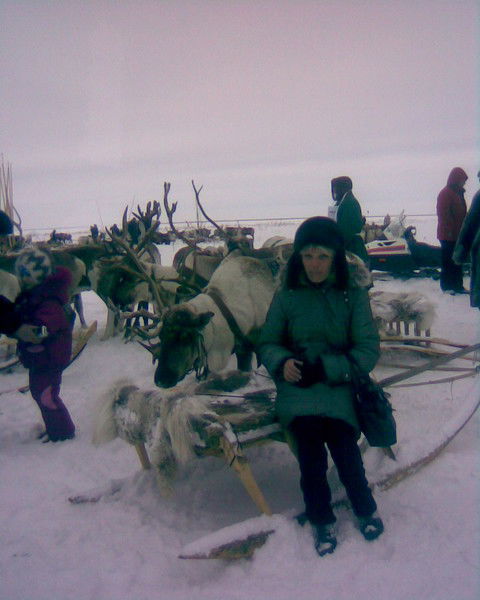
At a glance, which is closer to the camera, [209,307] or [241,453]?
[241,453]

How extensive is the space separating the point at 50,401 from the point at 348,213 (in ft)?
9.29

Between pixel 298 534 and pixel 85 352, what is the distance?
4.54 m

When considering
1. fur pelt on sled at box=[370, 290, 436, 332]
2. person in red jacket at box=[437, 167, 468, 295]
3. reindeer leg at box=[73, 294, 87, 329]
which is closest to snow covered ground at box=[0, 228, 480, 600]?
fur pelt on sled at box=[370, 290, 436, 332]

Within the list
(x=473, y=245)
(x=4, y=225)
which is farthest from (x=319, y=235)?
(x=4, y=225)

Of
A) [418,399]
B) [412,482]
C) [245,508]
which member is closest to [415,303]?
[418,399]

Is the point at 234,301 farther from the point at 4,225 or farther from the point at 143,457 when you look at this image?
the point at 4,225

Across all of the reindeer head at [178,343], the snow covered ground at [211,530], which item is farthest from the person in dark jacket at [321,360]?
the reindeer head at [178,343]

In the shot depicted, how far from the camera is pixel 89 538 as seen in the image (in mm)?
2209

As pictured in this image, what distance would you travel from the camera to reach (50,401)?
3432 mm

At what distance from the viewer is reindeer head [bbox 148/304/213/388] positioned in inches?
113

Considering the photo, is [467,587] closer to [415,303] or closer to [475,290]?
[475,290]

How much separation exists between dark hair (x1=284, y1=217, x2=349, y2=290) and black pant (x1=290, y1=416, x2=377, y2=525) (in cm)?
60

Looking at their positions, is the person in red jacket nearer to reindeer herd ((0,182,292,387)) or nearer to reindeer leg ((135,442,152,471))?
reindeer herd ((0,182,292,387))

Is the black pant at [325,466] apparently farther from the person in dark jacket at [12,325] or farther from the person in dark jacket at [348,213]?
the person in dark jacket at [348,213]
